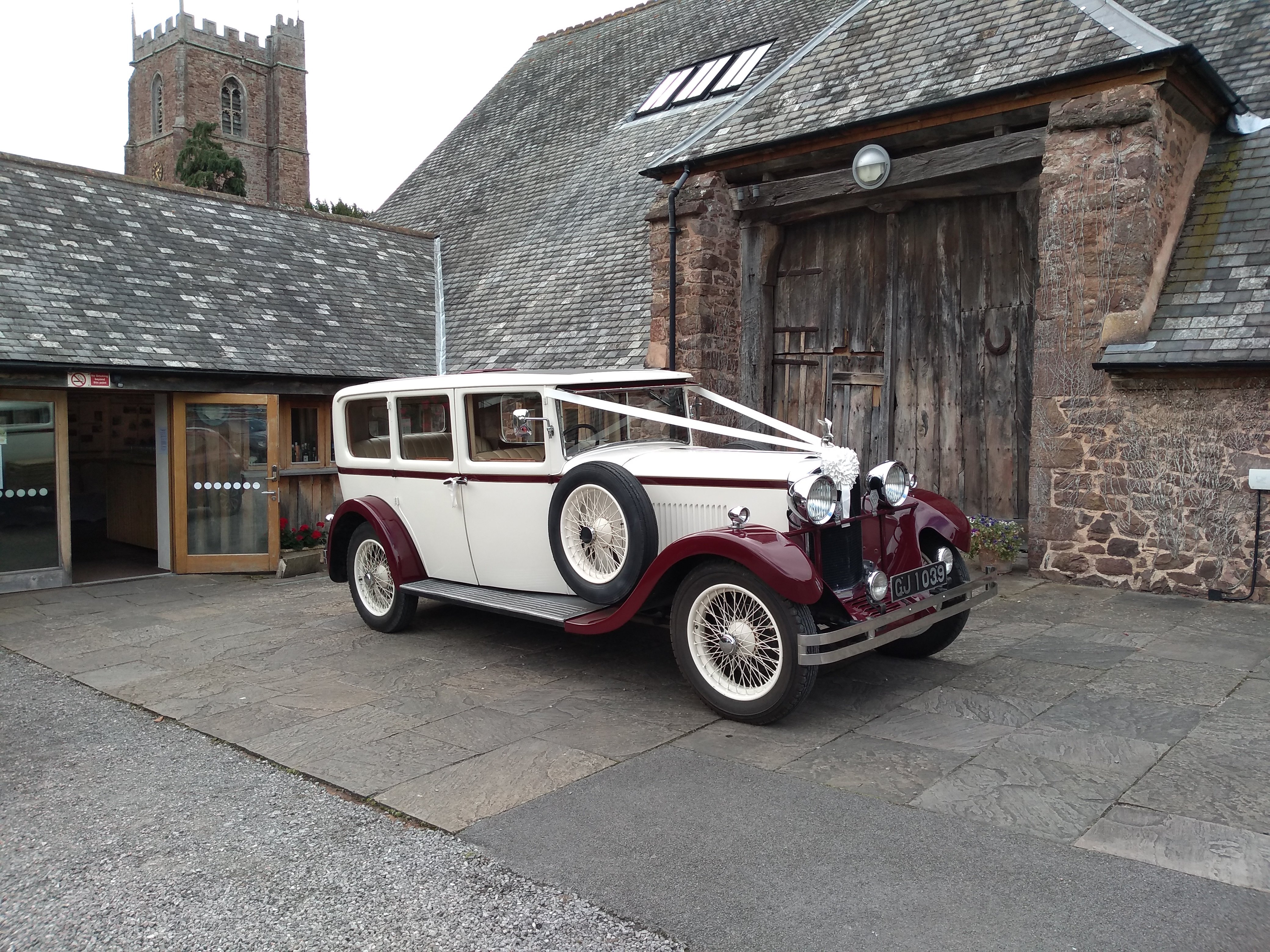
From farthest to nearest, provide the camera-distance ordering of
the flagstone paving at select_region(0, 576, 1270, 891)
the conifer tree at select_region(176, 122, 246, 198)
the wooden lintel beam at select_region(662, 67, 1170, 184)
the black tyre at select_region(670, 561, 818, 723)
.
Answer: the conifer tree at select_region(176, 122, 246, 198)
the wooden lintel beam at select_region(662, 67, 1170, 184)
the black tyre at select_region(670, 561, 818, 723)
the flagstone paving at select_region(0, 576, 1270, 891)

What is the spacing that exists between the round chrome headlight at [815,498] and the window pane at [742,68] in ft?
35.1

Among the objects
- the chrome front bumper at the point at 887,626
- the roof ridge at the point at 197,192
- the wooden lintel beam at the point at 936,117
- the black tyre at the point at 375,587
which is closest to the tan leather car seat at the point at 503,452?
the black tyre at the point at 375,587

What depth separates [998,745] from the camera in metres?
4.45

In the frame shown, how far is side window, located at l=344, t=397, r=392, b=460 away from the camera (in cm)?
704

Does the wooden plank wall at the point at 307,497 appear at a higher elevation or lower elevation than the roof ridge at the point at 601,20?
lower

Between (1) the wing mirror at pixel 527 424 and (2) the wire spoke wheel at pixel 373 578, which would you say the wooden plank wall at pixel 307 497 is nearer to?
(2) the wire spoke wheel at pixel 373 578

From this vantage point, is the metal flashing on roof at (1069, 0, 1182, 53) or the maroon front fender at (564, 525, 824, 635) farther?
the metal flashing on roof at (1069, 0, 1182, 53)

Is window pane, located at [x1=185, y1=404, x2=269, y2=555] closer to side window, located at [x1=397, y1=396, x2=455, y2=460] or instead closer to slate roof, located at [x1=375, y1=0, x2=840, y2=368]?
slate roof, located at [x1=375, y1=0, x2=840, y2=368]

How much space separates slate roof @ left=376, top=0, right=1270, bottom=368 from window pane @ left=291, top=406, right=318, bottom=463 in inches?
95.7

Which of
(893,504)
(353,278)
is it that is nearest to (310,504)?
(353,278)

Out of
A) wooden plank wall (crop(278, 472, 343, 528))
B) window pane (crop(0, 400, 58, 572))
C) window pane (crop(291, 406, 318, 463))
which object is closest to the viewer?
window pane (crop(0, 400, 58, 572))

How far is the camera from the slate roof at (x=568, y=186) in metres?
12.6

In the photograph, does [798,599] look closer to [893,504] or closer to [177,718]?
[893,504]

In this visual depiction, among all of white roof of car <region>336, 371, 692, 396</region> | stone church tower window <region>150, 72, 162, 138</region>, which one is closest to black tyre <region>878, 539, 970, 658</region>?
white roof of car <region>336, 371, 692, 396</region>
